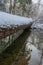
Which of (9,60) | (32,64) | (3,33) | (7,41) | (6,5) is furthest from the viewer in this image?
(6,5)

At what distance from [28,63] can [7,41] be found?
12.0ft

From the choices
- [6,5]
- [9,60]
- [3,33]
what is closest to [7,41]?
[9,60]

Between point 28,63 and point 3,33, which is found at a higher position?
point 3,33

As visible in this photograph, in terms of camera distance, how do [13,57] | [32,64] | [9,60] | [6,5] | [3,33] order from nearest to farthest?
[3,33]
[32,64]
[9,60]
[13,57]
[6,5]

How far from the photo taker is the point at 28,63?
7.51 meters

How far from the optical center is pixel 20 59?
8.17 m

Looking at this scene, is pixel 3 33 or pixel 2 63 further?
pixel 2 63

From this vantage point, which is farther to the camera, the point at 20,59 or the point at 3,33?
the point at 20,59

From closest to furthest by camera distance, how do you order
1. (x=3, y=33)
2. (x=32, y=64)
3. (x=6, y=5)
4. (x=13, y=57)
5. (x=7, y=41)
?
(x=3, y=33)
(x=32, y=64)
(x=13, y=57)
(x=7, y=41)
(x=6, y=5)

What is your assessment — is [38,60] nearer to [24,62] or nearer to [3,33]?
[24,62]

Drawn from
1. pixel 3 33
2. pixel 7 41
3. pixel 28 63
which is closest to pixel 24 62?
pixel 28 63

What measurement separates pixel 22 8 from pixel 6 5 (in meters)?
3.19

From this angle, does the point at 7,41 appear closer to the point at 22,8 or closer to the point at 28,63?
the point at 28,63

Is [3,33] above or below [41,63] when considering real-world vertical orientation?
above
